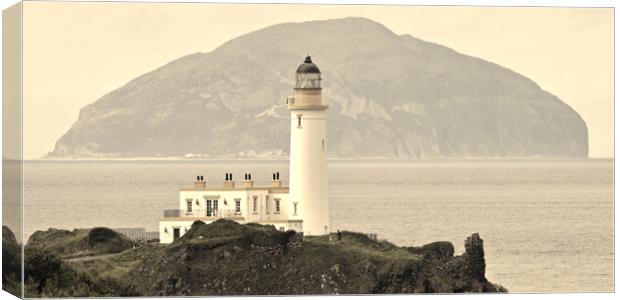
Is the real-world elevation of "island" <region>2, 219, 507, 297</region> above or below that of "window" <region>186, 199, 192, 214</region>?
below

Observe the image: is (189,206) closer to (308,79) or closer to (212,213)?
(212,213)

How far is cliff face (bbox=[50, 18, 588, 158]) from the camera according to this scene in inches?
5733

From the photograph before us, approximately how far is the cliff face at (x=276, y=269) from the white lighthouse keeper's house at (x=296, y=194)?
2.87 meters

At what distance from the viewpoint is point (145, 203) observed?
87.6 metres

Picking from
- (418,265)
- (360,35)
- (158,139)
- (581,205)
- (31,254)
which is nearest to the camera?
(31,254)

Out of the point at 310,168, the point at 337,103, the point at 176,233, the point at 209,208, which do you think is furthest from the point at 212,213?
the point at 337,103

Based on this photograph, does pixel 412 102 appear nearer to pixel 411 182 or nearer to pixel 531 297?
pixel 411 182

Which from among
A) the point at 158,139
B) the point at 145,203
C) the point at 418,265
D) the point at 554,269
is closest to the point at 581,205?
the point at 145,203

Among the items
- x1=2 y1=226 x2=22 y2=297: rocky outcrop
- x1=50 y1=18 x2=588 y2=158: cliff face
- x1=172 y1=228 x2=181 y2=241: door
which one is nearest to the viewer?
x1=2 y1=226 x2=22 y2=297: rocky outcrop

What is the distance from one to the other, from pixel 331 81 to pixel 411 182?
121 ft

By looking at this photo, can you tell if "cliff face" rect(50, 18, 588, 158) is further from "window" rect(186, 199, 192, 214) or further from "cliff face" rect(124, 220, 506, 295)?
"cliff face" rect(124, 220, 506, 295)

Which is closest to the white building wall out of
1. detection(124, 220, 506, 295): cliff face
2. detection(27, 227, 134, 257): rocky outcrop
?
detection(124, 220, 506, 295): cliff face

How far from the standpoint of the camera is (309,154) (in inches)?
1585

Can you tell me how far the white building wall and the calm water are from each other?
631 cm
